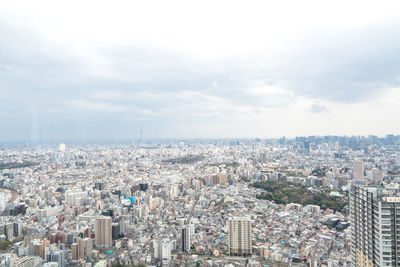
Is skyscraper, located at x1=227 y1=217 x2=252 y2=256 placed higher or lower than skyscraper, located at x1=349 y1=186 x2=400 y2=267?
lower

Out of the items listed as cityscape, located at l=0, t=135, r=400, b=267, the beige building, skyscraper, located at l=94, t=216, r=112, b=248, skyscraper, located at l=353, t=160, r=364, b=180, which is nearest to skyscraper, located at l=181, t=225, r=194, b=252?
cityscape, located at l=0, t=135, r=400, b=267

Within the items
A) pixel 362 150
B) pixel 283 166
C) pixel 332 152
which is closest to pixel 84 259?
pixel 362 150

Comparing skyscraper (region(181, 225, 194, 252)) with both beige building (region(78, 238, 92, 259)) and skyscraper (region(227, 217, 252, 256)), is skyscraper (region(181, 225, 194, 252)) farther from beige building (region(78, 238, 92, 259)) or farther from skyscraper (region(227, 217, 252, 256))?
beige building (region(78, 238, 92, 259))

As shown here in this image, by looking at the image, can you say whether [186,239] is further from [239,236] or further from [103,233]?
[103,233]

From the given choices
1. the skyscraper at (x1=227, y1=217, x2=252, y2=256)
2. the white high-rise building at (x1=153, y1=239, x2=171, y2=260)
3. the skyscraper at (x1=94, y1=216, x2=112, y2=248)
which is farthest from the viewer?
the skyscraper at (x1=94, y1=216, x2=112, y2=248)

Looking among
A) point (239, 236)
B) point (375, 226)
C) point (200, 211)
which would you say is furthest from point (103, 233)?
point (375, 226)

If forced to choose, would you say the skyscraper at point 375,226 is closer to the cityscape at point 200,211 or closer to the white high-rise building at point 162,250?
the cityscape at point 200,211
